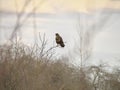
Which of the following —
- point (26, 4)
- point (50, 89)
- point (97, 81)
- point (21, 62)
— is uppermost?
point (26, 4)

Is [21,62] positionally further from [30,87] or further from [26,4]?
[26,4]

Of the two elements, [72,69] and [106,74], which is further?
[106,74]

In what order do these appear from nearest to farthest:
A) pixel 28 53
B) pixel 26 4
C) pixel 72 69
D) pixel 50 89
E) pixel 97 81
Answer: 1. pixel 26 4
2. pixel 28 53
3. pixel 50 89
4. pixel 72 69
5. pixel 97 81

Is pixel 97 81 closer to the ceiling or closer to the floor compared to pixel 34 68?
closer to the floor

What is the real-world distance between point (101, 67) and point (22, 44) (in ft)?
64.2

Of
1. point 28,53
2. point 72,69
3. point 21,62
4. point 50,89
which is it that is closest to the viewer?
point 21,62

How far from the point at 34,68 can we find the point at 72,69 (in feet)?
37.6

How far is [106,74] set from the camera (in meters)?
27.7

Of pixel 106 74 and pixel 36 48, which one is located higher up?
pixel 36 48

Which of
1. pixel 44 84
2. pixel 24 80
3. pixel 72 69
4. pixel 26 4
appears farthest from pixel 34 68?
pixel 72 69

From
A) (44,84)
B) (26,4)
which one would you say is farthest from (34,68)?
(26,4)

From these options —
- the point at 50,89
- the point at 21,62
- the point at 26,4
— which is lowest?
the point at 50,89

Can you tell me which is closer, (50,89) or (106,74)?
(50,89)

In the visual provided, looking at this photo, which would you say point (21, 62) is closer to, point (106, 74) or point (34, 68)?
point (34, 68)
